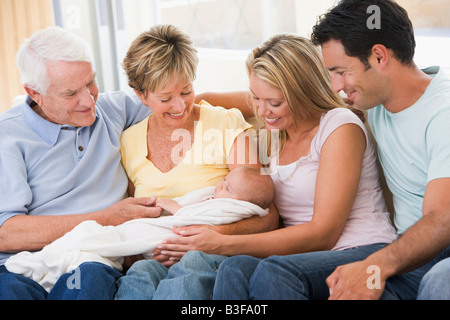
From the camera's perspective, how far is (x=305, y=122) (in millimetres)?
1896

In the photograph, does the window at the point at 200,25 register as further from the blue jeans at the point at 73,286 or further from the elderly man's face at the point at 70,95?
the blue jeans at the point at 73,286

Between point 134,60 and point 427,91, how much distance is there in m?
0.97

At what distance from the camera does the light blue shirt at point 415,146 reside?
1.59 m

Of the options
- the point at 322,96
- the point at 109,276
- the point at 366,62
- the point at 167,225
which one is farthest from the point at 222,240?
the point at 366,62

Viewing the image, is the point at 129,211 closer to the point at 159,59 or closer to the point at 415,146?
the point at 159,59

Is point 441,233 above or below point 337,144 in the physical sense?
below

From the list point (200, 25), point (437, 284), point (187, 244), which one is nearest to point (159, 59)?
point (187, 244)

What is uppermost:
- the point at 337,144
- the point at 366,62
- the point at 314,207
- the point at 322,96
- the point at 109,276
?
the point at 366,62

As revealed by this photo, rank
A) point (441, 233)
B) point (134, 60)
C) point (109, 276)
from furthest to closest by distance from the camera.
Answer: point (134, 60) → point (109, 276) → point (441, 233)

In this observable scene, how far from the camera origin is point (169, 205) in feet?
6.31

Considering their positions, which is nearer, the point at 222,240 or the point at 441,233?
the point at 441,233

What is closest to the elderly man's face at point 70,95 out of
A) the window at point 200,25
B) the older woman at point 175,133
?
the older woman at point 175,133

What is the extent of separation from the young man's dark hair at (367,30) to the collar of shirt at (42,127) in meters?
0.99

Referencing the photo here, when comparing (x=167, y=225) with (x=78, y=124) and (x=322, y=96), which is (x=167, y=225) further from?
(x=322, y=96)
